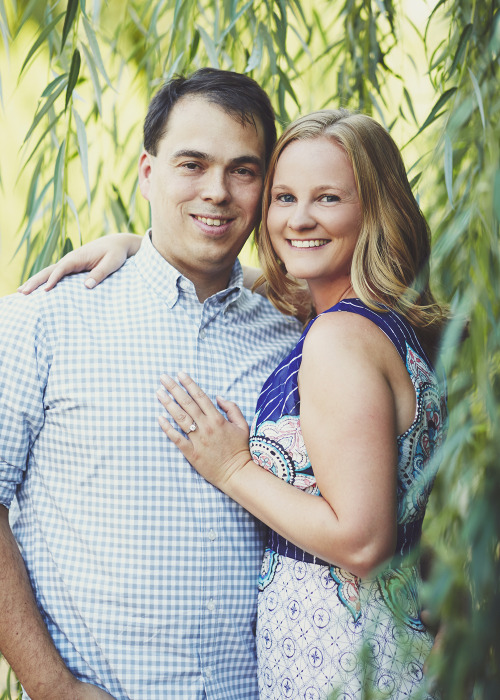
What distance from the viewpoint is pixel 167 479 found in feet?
4.59

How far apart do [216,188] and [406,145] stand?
407 millimetres

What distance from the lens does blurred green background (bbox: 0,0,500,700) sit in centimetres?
94

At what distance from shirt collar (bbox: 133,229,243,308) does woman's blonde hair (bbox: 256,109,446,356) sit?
0.93 feet

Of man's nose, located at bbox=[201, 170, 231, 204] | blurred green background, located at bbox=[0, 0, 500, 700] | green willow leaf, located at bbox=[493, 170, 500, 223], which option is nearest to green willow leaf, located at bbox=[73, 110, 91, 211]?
blurred green background, located at bbox=[0, 0, 500, 700]

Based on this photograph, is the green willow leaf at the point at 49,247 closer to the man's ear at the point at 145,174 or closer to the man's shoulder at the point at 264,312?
the man's ear at the point at 145,174

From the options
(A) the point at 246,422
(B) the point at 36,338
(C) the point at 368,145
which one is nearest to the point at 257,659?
(A) the point at 246,422

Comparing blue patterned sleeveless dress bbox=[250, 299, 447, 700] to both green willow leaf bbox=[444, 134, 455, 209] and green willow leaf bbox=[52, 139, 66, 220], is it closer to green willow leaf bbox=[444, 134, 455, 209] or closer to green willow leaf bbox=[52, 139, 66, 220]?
green willow leaf bbox=[444, 134, 455, 209]

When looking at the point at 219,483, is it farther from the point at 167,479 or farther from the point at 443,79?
the point at 443,79

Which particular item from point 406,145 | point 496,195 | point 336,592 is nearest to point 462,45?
point 406,145

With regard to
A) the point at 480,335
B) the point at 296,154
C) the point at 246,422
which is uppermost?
the point at 296,154

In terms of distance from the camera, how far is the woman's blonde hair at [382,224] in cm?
140

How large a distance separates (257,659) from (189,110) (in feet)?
3.34

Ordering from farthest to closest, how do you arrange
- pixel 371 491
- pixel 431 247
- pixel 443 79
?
1. pixel 443 79
2. pixel 431 247
3. pixel 371 491

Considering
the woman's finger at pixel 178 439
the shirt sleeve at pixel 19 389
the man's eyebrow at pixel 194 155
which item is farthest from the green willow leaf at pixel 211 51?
the woman's finger at pixel 178 439
